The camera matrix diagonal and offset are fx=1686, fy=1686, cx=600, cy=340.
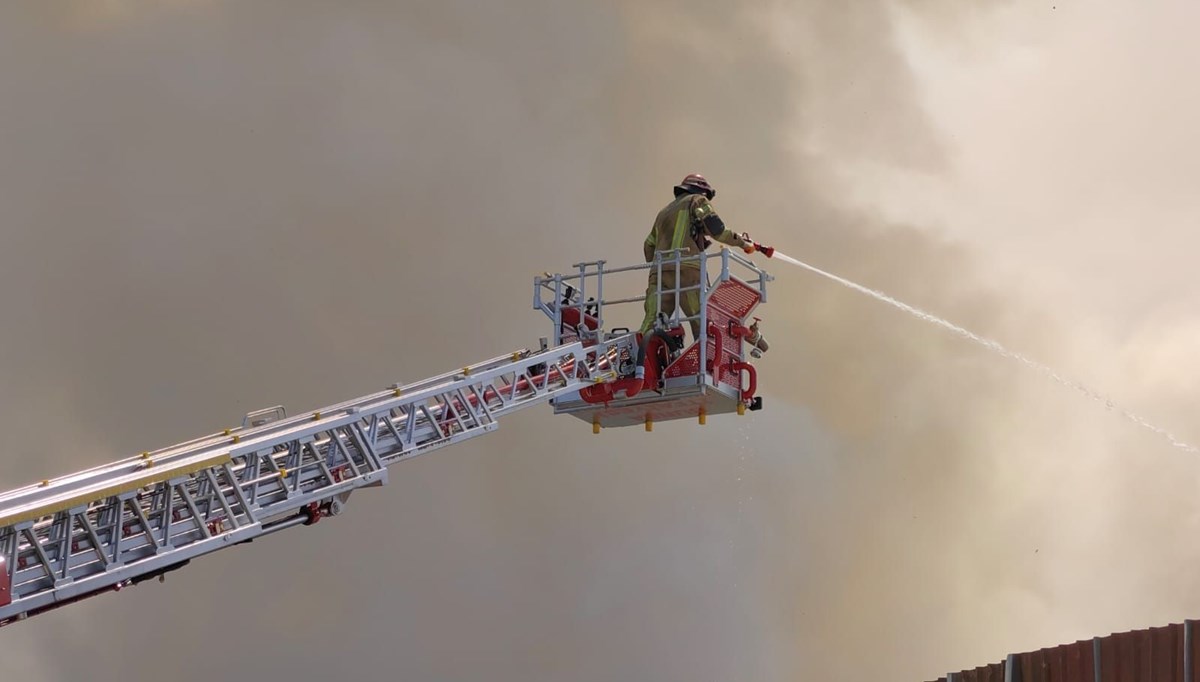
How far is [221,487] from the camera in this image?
734 inches

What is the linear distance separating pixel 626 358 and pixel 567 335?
126cm

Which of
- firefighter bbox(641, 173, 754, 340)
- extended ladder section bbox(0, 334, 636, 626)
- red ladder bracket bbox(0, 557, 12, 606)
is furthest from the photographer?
firefighter bbox(641, 173, 754, 340)

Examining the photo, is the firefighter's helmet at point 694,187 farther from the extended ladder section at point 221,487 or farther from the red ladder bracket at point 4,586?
the red ladder bracket at point 4,586

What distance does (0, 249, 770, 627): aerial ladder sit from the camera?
55.1 ft

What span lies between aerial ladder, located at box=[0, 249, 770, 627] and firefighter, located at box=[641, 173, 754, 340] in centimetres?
18

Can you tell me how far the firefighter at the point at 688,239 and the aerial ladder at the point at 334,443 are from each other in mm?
184

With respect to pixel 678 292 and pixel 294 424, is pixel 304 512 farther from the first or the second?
pixel 678 292

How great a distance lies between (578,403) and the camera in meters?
24.5

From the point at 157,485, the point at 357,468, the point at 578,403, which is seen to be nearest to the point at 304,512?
the point at 357,468

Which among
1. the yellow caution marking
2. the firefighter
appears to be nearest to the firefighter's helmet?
the firefighter

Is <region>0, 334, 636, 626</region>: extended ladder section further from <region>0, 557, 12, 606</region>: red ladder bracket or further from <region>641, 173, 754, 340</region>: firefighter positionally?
<region>641, 173, 754, 340</region>: firefighter

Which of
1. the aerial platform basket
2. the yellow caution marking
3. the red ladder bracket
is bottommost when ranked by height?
the red ladder bracket

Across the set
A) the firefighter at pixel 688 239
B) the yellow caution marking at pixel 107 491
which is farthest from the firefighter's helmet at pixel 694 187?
the yellow caution marking at pixel 107 491

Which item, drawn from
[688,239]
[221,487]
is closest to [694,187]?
[688,239]
